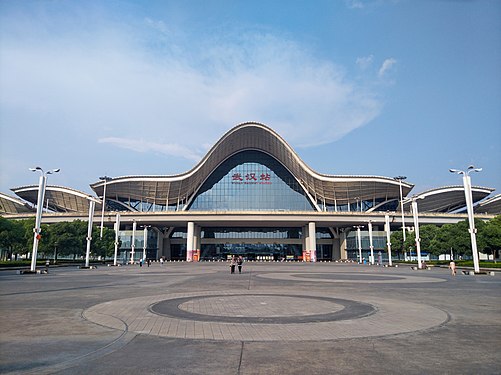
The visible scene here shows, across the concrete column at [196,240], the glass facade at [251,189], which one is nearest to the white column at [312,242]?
the glass facade at [251,189]

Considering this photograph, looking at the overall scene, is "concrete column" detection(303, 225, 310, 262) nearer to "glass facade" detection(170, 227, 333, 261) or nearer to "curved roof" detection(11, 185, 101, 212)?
"glass facade" detection(170, 227, 333, 261)

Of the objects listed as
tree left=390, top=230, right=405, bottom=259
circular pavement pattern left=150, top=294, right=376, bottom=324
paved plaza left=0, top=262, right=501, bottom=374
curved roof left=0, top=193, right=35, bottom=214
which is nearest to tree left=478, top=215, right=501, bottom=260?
tree left=390, top=230, right=405, bottom=259

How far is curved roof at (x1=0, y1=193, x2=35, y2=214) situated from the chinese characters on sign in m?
58.9

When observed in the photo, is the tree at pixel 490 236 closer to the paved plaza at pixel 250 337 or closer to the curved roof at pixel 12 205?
the paved plaza at pixel 250 337

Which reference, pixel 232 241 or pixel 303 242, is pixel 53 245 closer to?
pixel 232 241

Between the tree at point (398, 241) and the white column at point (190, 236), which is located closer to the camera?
the tree at point (398, 241)

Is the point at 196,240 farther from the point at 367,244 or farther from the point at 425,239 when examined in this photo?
the point at 425,239

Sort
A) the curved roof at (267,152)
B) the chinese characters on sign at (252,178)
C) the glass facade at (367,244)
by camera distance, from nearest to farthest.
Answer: the glass facade at (367,244), the curved roof at (267,152), the chinese characters on sign at (252,178)

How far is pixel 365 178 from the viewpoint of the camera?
88750 millimetres

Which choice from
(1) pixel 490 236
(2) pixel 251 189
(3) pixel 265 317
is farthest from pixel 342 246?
(3) pixel 265 317

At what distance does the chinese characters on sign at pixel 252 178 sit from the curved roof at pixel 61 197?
36943mm

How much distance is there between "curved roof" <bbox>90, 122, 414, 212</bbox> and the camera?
89438 millimetres

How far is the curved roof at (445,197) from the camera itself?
299 feet

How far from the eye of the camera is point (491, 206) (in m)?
98.1
